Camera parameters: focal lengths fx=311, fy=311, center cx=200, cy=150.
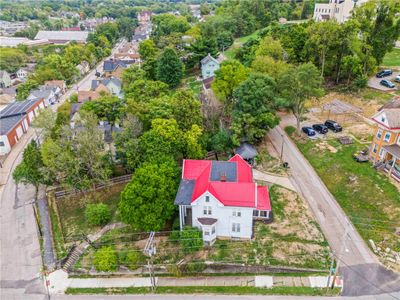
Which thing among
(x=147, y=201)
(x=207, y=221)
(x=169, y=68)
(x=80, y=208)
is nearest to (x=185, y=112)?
(x=147, y=201)

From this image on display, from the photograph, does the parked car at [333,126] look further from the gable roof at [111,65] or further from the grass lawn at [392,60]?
the gable roof at [111,65]

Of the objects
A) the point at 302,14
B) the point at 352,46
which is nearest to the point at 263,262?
the point at 352,46

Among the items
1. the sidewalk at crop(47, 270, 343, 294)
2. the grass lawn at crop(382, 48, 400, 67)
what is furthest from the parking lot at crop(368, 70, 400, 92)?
the sidewalk at crop(47, 270, 343, 294)

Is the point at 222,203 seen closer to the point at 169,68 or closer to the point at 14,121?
the point at 169,68

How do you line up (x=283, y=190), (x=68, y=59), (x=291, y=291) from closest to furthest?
(x=291, y=291)
(x=283, y=190)
(x=68, y=59)

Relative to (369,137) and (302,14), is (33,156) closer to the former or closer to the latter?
(369,137)

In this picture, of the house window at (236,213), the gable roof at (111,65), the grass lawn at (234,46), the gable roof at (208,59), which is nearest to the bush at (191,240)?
the house window at (236,213)
